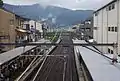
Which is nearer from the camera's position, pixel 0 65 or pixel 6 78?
pixel 0 65

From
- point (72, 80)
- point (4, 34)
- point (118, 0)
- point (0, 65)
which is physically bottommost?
point (72, 80)

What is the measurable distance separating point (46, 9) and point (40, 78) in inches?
Answer: 7213

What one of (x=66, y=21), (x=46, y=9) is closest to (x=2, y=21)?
(x=66, y=21)

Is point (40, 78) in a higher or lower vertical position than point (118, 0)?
lower

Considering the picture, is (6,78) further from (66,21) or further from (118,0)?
(66,21)

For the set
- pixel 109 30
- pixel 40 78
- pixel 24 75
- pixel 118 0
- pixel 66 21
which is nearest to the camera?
pixel 24 75

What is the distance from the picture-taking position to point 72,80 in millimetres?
15516

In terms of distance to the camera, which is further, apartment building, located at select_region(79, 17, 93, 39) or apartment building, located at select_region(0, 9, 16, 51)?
apartment building, located at select_region(79, 17, 93, 39)

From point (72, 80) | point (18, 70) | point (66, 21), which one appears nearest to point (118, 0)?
point (72, 80)

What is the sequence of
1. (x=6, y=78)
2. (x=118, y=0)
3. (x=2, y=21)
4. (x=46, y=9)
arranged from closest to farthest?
(x=6, y=78), (x=118, y=0), (x=2, y=21), (x=46, y=9)

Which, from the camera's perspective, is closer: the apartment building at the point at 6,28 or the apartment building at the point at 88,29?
the apartment building at the point at 6,28

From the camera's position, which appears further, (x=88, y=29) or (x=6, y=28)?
(x=88, y=29)

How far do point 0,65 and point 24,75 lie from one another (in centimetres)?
399

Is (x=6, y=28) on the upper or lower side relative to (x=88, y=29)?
lower
